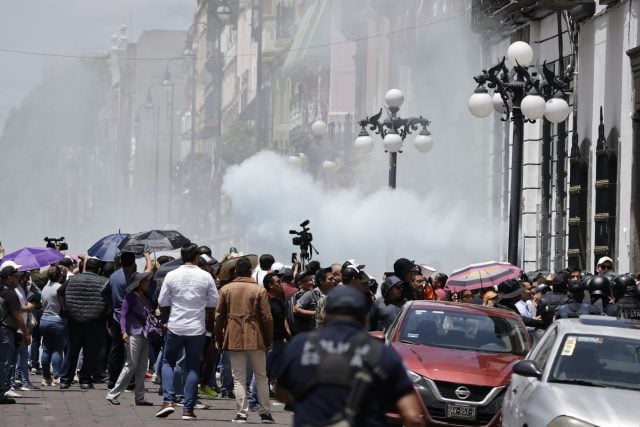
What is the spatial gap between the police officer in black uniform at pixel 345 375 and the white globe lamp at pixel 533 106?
14.1 m

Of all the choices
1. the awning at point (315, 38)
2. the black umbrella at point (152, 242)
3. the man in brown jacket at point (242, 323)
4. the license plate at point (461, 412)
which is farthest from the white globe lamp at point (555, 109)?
the awning at point (315, 38)

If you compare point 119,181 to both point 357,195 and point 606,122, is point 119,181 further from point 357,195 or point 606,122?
point 606,122

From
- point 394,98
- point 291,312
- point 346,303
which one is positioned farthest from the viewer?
point 394,98

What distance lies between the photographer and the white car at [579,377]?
10.6 meters

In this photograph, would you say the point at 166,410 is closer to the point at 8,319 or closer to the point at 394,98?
the point at 8,319

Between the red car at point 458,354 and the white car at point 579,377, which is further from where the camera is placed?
the red car at point 458,354

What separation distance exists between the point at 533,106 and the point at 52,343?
267 inches

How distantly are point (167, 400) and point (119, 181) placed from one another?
577ft

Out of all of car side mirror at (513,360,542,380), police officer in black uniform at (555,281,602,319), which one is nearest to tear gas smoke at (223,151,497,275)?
police officer in black uniform at (555,281,602,319)

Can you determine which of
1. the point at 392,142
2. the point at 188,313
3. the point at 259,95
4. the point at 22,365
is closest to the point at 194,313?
the point at 188,313

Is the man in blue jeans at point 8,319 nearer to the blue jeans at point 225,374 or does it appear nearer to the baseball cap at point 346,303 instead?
the blue jeans at point 225,374

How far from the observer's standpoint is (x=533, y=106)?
21734mm

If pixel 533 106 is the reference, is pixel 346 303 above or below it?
below

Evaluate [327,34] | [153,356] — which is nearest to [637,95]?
[153,356]
